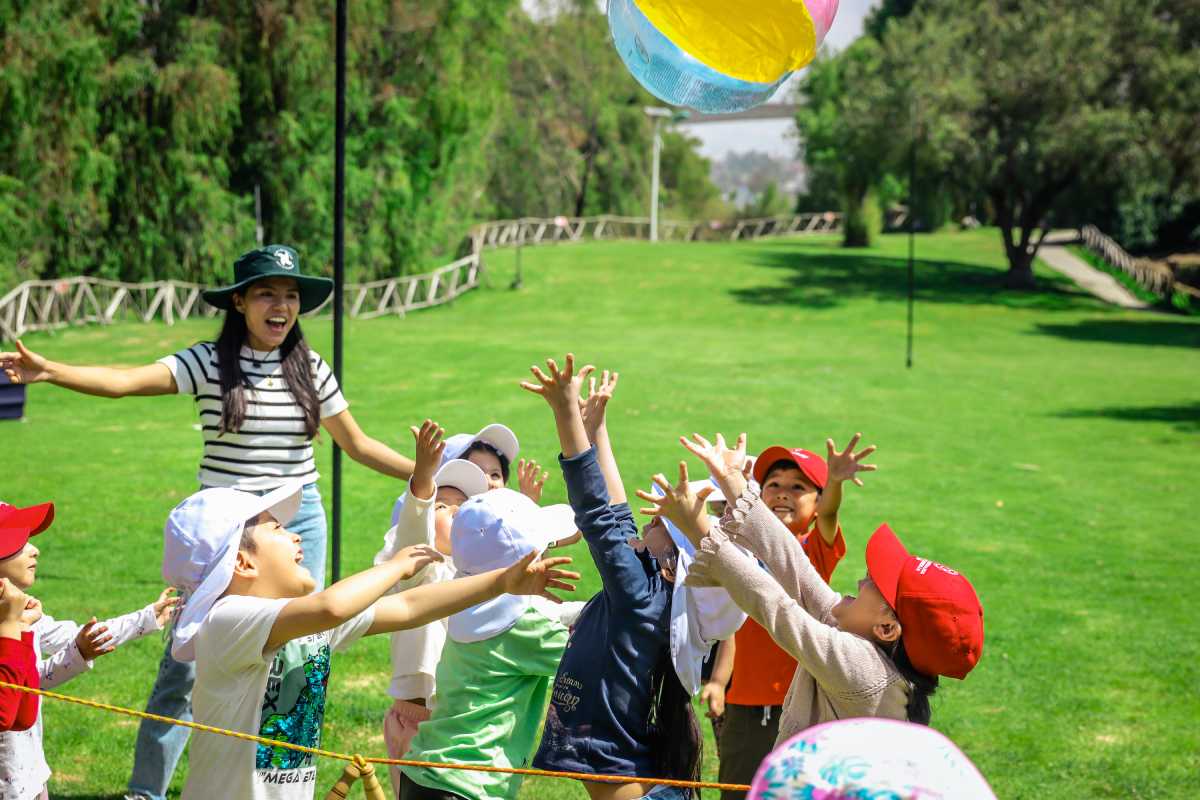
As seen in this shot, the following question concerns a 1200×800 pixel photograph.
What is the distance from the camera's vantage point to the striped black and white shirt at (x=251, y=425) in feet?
14.6

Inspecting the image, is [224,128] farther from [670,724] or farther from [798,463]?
[670,724]

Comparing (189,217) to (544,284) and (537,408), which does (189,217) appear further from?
(537,408)

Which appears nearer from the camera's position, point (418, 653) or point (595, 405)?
point (595, 405)

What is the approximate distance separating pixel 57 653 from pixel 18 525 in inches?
17.7

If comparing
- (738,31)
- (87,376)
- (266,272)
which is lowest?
(87,376)

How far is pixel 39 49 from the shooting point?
960 inches

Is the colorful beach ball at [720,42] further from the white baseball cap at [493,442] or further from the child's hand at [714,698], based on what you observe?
the child's hand at [714,698]

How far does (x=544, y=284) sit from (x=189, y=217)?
1058cm

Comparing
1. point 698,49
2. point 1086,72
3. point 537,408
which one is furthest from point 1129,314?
point 698,49

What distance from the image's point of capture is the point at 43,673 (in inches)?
140

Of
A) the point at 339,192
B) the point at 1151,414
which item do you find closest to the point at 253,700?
the point at 339,192

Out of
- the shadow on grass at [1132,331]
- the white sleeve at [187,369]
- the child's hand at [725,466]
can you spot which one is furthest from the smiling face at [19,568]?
the shadow on grass at [1132,331]

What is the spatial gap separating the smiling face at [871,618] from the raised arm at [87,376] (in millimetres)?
2540

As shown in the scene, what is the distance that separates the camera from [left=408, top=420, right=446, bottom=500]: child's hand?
3.63 m
